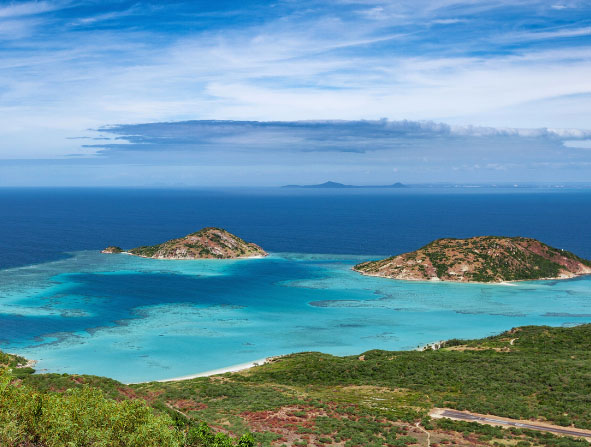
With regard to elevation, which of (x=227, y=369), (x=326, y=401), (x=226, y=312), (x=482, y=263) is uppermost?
(x=482, y=263)

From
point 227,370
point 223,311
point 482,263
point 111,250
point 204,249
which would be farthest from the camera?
point 111,250

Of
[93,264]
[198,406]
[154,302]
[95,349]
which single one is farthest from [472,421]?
[93,264]

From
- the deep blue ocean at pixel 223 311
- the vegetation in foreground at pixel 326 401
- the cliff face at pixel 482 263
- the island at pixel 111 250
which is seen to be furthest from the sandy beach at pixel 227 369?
the island at pixel 111 250

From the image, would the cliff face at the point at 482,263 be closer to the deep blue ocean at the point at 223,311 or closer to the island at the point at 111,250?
the deep blue ocean at the point at 223,311

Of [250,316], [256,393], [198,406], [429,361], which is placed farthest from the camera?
[250,316]

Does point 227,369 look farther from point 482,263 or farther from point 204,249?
point 204,249

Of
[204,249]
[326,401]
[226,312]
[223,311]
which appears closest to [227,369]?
[326,401]

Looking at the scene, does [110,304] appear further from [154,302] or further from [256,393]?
[256,393]
